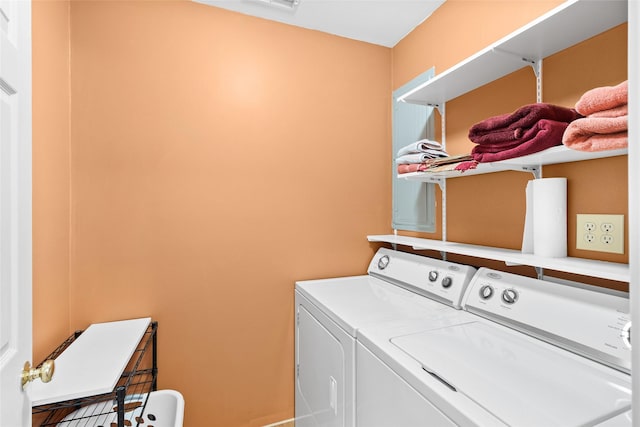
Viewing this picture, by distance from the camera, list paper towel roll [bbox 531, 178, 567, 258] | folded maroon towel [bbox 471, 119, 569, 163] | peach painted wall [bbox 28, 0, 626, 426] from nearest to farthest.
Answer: folded maroon towel [bbox 471, 119, 569, 163] < paper towel roll [bbox 531, 178, 567, 258] < peach painted wall [bbox 28, 0, 626, 426]

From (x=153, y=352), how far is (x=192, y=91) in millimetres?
1429

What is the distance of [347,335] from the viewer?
1287mm

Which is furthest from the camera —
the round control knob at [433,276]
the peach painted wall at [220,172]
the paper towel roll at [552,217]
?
the round control knob at [433,276]

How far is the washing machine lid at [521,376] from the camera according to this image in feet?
2.38

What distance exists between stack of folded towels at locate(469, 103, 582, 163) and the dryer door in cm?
92

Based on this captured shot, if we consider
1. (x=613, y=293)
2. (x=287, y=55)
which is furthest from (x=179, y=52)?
(x=613, y=293)

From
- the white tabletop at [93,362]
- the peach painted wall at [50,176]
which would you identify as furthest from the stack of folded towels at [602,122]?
the peach painted wall at [50,176]

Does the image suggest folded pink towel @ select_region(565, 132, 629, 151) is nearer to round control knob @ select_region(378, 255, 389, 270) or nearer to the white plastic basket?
round control knob @ select_region(378, 255, 389, 270)

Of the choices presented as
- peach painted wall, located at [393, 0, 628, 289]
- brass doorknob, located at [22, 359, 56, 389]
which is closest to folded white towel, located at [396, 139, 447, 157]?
peach painted wall, located at [393, 0, 628, 289]

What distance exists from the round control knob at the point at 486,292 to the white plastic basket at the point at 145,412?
1.48 m

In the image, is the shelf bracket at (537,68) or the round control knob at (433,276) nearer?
the shelf bracket at (537,68)

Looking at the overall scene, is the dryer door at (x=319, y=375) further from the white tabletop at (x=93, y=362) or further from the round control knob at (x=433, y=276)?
the white tabletop at (x=93, y=362)

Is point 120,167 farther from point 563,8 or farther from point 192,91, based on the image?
point 563,8

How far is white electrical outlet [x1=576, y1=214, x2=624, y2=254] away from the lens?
3.48 feet
